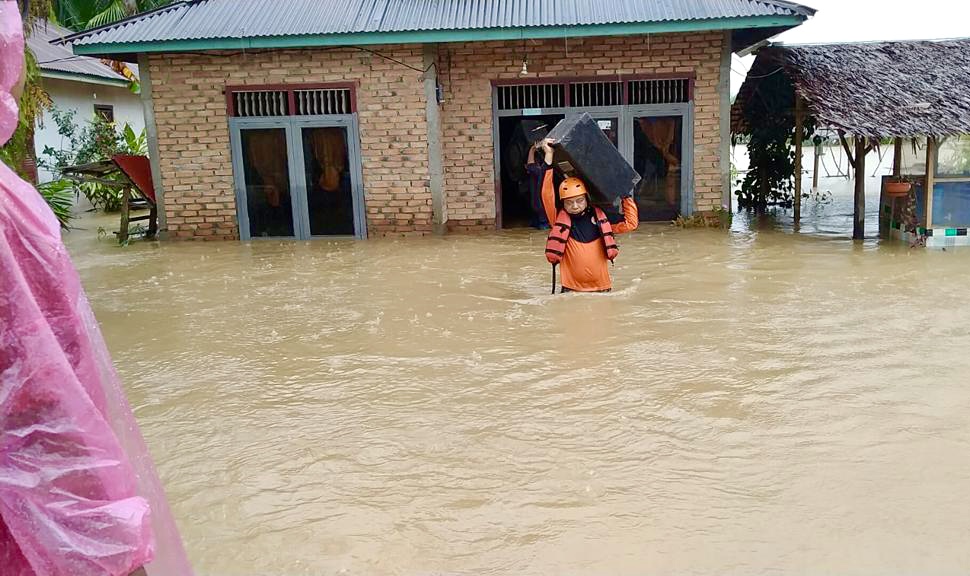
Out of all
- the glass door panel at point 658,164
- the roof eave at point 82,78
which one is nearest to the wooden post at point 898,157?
the glass door panel at point 658,164

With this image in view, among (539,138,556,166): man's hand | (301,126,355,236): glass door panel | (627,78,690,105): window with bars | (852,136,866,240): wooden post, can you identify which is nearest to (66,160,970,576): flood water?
(539,138,556,166): man's hand

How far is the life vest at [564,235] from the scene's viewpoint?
24.9ft

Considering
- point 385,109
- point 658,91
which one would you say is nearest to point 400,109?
point 385,109

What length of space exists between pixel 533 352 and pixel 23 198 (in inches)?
189

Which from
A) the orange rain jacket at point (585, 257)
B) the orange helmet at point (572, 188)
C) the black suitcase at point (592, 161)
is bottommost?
the orange rain jacket at point (585, 257)

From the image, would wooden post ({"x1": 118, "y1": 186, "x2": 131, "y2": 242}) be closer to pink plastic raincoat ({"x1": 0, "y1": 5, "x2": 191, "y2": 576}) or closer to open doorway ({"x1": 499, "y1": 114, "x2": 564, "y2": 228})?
open doorway ({"x1": 499, "y1": 114, "x2": 564, "y2": 228})

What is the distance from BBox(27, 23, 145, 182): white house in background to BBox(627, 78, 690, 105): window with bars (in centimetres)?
1020

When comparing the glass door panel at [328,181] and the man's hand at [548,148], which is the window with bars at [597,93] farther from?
the man's hand at [548,148]

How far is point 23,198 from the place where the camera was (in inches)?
67.4

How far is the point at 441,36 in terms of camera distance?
1140 cm

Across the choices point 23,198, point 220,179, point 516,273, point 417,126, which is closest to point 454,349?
point 516,273

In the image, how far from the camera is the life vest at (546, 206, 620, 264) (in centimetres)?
759

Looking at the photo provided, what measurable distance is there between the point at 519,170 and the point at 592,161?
6130 mm

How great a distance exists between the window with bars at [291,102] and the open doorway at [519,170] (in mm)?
A: 2531
